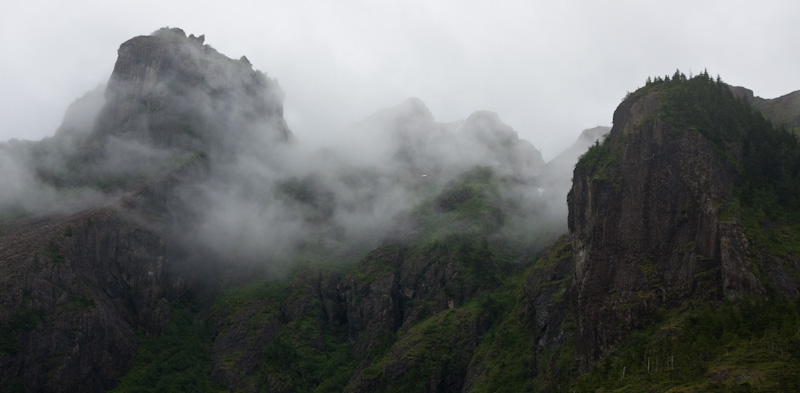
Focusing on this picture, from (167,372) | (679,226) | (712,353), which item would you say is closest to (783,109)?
(679,226)

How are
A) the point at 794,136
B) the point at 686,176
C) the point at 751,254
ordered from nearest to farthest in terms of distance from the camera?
the point at 751,254 < the point at 686,176 < the point at 794,136

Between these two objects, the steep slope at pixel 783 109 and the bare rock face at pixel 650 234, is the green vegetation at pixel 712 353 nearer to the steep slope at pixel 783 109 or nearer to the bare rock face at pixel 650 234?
the bare rock face at pixel 650 234

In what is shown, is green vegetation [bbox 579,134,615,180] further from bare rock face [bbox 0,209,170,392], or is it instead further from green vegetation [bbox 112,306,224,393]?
bare rock face [bbox 0,209,170,392]

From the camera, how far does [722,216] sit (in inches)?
5113

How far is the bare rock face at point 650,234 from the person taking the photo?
12569cm

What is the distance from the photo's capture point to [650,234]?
135625 mm

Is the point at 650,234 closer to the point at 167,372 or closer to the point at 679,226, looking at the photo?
the point at 679,226

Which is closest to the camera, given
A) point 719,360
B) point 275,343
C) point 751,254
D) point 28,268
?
point 719,360

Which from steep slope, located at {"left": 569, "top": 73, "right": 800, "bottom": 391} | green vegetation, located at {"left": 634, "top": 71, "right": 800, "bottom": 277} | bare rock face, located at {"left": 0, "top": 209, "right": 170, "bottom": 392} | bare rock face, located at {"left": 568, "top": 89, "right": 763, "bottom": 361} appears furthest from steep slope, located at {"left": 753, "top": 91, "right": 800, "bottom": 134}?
bare rock face, located at {"left": 0, "top": 209, "right": 170, "bottom": 392}

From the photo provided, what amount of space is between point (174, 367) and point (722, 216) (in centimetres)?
12526

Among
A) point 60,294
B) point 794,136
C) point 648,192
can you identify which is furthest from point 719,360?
point 60,294

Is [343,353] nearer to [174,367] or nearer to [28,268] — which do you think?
[174,367]

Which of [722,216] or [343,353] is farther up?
[722,216]

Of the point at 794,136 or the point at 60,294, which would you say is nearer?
the point at 794,136
